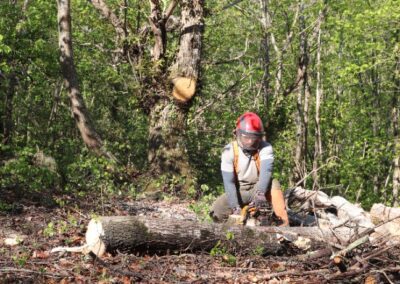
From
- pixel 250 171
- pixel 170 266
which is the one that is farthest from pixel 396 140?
pixel 170 266

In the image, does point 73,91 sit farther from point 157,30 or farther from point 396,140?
point 396,140

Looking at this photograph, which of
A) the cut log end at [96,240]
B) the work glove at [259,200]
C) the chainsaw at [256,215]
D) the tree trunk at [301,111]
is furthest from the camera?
the tree trunk at [301,111]

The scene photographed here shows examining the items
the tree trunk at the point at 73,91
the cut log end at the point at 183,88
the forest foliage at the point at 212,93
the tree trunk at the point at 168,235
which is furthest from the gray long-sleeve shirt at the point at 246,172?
the tree trunk at the point at 73,91

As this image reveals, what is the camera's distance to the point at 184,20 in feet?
42.6

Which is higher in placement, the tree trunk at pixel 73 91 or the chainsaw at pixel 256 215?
the tree trunk at pixel 73 91

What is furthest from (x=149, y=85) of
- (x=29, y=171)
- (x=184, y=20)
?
(x=29, y=171)

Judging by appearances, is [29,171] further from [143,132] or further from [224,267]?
[143,132]

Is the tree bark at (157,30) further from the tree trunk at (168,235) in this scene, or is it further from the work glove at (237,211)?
the tree trunk at (168,235)

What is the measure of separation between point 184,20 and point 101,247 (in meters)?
8.17

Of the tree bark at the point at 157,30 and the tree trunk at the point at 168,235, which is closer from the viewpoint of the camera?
the tree trunk at the point at 168,235

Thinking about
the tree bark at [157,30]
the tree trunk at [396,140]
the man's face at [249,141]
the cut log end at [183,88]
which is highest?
the tree bark at [157,30]

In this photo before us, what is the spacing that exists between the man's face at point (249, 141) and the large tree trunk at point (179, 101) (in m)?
5.43

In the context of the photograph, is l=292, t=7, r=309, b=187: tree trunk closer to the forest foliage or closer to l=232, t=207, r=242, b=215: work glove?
the forest foliage

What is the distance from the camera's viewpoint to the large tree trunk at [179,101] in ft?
42.2
